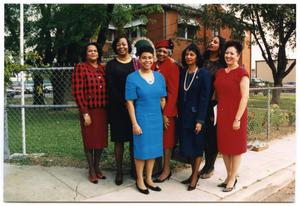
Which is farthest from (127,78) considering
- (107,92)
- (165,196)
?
(165,196)

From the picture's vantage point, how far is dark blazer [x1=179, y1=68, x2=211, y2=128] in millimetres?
3918

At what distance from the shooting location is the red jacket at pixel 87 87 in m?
4.02

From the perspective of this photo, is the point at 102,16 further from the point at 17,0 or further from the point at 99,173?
the point at 99,173

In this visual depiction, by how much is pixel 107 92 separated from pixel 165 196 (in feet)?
4.69

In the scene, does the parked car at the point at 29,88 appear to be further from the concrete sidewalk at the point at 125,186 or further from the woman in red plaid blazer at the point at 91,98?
the woman in red plaid blazer at the point at 91,98

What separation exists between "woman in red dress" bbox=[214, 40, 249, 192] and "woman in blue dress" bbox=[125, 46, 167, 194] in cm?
69

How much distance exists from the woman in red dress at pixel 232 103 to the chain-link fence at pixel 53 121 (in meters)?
2.16

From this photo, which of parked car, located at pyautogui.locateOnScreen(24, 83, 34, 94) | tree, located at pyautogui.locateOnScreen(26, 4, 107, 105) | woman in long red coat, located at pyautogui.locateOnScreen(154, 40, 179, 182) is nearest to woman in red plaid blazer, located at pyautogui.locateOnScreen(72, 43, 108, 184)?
woman in long red coat, located at pyautogui.locateOnScreen(154, 40, 179, 182)

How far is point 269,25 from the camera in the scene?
14859 mm

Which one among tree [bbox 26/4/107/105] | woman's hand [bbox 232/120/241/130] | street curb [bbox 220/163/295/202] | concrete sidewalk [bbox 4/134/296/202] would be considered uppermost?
tree [bbox 26/4/107/105]

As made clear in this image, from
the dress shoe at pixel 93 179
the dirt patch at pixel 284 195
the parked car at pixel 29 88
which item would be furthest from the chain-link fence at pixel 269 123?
the parked car at pixel 29 88

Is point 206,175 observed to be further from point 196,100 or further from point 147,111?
point 147,111

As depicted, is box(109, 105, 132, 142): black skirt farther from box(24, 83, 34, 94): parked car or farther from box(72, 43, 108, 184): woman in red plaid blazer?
box(24, 83, 34, 94): parked car

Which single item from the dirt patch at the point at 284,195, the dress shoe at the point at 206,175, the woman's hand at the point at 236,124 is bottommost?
the dirt patch at the point at 284,195
